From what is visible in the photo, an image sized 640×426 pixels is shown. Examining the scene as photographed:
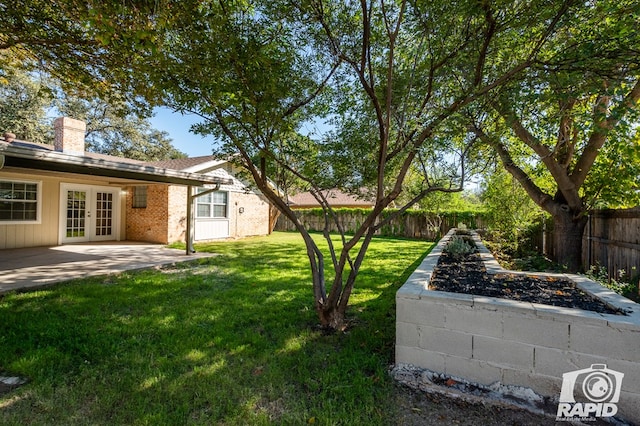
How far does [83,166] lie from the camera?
6840 mm

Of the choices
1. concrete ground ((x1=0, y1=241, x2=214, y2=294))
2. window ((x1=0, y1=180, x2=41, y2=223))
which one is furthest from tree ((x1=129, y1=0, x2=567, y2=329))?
window ((x1=0, y1=180, x2=41, y2=223))

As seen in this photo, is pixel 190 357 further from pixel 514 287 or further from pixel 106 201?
pixel 106 201

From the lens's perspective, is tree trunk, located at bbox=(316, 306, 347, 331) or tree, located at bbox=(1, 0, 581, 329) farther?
tree trunk, located at bbox=(316, 306, 347, 331)

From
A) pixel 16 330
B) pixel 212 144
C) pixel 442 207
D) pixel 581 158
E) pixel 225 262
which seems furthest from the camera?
pixel 442 207

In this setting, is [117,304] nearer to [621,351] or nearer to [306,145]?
[306,145]

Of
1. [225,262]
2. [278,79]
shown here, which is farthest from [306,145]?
[225,262]

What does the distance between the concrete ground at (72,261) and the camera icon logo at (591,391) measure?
7.28m

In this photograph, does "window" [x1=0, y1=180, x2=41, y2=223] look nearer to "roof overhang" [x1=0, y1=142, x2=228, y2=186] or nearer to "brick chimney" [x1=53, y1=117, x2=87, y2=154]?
"brick chimney" [x1=53, y1=117, x2=87, y2=154]

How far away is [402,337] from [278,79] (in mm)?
3051

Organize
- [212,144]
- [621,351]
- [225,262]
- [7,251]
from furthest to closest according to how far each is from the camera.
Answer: [7,251], [225,262], [212,144], [621,351]

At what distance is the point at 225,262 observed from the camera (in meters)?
8.22

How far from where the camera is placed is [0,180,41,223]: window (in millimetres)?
9203

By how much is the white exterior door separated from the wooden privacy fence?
14607 mm

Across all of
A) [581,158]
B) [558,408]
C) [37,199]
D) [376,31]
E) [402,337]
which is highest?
[376,31]
